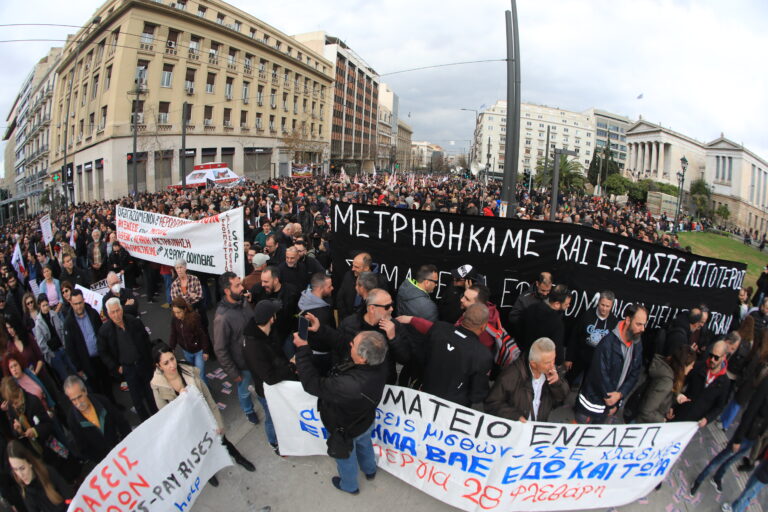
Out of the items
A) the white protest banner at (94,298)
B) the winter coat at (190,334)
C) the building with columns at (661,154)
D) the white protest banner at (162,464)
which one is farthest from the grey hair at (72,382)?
the building with columns at (661,154)

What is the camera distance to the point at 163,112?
113 feet

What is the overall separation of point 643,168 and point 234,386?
107m

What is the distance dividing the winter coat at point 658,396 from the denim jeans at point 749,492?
2.84 ft

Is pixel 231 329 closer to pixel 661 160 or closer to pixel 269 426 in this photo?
pixel 269 426

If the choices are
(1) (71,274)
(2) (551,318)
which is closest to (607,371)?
(2) (551,318)

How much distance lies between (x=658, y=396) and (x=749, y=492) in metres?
1.12

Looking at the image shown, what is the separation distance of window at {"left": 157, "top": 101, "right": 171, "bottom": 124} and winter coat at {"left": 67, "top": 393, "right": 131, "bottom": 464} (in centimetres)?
3674

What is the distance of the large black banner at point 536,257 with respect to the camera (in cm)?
483

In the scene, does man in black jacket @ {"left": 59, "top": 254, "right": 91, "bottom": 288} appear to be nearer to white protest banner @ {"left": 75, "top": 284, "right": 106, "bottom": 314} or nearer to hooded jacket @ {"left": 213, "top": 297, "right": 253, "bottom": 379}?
white protest banner @ {"left": 75, "top": 284, "right": 106, "bottom": 314}

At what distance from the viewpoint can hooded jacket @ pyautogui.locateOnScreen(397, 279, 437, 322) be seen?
414cm

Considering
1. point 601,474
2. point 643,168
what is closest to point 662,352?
point 601,474

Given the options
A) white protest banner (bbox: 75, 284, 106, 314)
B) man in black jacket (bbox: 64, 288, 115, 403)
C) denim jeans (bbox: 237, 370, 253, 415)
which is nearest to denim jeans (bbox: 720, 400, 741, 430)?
denim jeans (bbox: 237, 370, 253, 415)

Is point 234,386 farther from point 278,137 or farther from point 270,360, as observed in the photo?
point 278,137

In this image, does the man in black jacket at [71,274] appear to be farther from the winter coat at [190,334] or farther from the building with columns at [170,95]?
the building with columns at [170,95]
